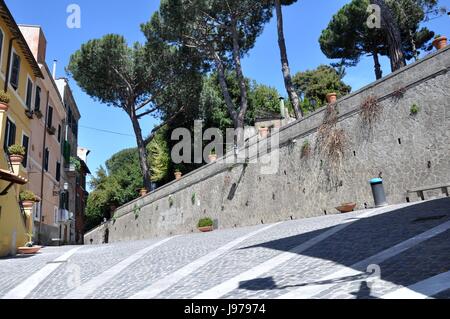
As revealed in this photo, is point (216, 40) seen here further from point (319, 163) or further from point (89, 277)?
point (89, 277)

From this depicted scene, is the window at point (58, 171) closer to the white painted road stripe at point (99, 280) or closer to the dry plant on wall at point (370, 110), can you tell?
the white painted road stripe at point (99, 280)

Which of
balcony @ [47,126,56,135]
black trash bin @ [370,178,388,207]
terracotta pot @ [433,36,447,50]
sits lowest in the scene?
black trash bin @ [370,178,388,207]

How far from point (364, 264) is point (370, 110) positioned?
9.15m

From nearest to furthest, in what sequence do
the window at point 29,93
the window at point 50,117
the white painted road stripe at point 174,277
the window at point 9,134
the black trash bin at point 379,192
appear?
the white painted road stripe at point 174,277, the black trash bin at point 379,192, the window at point 9,134, the window at point 29,93, the window at point 50,117

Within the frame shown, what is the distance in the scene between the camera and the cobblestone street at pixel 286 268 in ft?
17.1

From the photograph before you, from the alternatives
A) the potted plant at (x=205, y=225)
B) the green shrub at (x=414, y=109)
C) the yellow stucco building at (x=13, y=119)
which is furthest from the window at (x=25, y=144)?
the green shrub at (x=414, y=109)

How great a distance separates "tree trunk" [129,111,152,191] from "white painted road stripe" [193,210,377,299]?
20.9m

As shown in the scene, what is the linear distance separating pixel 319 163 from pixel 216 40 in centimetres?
1516

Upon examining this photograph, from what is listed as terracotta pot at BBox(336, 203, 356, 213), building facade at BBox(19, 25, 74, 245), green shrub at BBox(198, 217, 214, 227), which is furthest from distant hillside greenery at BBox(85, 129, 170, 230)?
terracotta pot at BBox(336, 203, 356, 213)

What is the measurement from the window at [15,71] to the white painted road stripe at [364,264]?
1540cm

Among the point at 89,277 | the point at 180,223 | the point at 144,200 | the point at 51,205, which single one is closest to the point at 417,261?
the point at 89,277

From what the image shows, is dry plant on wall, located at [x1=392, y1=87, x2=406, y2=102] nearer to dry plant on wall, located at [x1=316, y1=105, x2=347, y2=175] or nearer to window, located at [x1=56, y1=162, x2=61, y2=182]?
dry plant on wall, located at [x1=316, y1=105, x2=347, y2=175]

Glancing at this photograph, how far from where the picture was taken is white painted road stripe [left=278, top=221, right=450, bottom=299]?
16.5 feet

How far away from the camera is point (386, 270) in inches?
223
